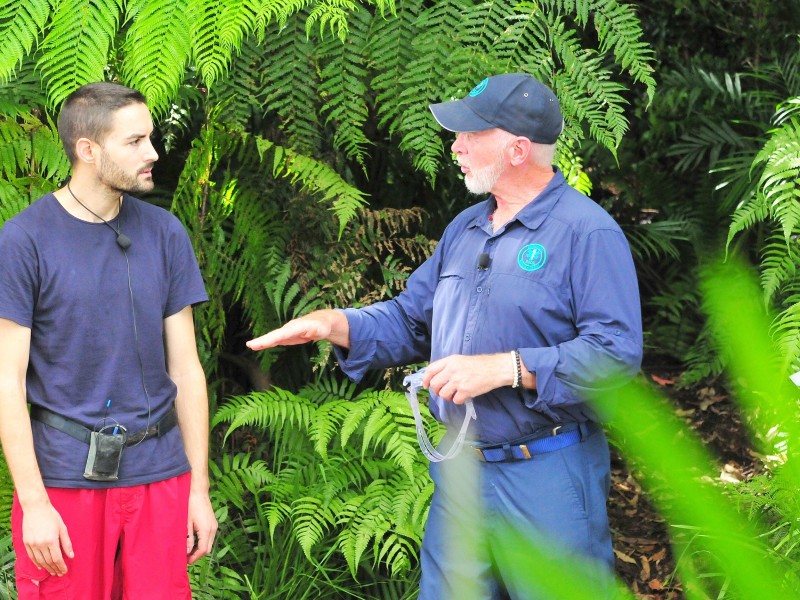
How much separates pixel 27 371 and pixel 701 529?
77.1 inches

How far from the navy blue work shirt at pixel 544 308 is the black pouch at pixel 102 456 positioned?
2.36ft

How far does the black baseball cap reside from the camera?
2193 mm

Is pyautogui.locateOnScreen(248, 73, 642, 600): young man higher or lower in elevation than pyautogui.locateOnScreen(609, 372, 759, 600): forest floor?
higher

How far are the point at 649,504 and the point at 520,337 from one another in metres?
1.49

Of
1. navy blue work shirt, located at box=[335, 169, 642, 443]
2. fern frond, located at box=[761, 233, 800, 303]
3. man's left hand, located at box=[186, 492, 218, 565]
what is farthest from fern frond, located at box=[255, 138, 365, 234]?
fern frond, located at box=[761, 233, 800, 303]

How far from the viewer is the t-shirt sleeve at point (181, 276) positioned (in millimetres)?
2316

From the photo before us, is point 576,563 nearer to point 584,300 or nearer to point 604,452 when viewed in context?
point 584,300

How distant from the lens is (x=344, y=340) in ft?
7.59

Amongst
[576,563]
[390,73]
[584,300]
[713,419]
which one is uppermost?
[390,73]

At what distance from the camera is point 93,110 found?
218 cm

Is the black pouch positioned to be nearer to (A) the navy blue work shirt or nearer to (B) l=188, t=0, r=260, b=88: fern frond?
(A) the navy blue work shirt

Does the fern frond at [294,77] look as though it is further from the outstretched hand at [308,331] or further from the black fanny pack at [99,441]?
the black fanny pack at [99,441]

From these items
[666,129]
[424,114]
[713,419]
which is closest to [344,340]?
[424,114]

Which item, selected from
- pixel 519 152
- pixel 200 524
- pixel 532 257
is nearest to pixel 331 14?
pixel 519 152
